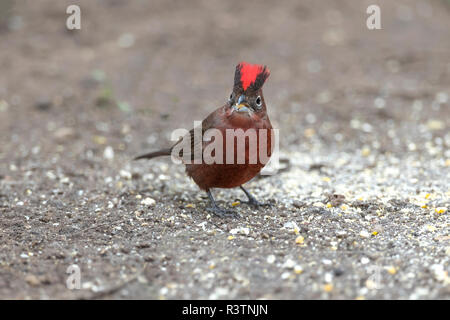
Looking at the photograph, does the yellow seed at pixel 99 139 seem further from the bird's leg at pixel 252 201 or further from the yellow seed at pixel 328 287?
the yellow seed at pixel 328 287

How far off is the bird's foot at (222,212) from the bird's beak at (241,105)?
96 cm

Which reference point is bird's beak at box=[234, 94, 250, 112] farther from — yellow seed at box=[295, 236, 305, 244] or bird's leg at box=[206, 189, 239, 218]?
yellow seed at box=[295, 236, 305, 244]

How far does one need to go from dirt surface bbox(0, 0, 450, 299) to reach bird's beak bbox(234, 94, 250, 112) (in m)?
Result: 0.96

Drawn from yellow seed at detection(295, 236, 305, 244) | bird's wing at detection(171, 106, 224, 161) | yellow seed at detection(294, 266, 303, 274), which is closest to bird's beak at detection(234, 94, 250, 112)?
bird's wing at detection(171, 106, 224, 161)

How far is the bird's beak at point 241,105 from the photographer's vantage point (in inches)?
182

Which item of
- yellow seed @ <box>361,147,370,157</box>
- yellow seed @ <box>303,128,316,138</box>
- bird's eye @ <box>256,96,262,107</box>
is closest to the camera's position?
bird's eye @ <box>256,96,262,107</box>

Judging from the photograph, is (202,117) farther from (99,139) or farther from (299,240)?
(299,240)

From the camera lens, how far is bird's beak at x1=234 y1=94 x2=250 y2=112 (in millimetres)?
4617

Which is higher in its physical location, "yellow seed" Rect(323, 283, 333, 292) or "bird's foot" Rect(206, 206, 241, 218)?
"bird's foot" Rect(206, 206, 241, 218)

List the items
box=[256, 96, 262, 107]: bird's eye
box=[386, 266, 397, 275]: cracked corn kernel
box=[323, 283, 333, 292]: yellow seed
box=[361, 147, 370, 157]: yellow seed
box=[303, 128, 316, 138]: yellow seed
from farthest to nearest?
1. box=[303, 128, 316, 138]: yellow seed
2. box=[361, 147, 370, 157]: yellow seed
3. box=[256, 96, 262, 107]: bird's eye
4. box=[386, 266, 397, 275]: cracked corn kernel
5. box=[323, 283, 333, 292]: yellow seed

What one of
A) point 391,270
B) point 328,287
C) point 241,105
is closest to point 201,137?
point 241,105

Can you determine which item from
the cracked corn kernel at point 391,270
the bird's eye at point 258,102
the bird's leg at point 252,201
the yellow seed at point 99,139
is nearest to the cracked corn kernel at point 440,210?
the cracked corn kernel at point 391,270

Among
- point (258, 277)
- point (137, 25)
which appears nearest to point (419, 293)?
point (258, 277)

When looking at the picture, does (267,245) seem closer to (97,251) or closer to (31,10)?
(97,251)
